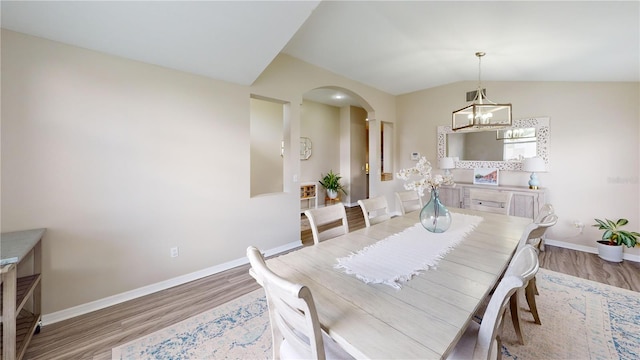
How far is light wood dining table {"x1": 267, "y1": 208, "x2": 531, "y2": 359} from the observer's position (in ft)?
2.55

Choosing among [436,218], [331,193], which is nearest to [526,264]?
[436,218]

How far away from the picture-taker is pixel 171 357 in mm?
1652

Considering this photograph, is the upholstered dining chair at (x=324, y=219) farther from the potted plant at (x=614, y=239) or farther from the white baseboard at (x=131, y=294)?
the potted plant at (x=614, y=239)

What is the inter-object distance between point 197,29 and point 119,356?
8.51ft

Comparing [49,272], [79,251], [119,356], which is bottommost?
[119,356]

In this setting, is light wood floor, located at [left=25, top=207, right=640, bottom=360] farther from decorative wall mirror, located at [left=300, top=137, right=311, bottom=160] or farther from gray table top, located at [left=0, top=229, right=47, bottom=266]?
decorative wall mirror, located at [left=300, top=137, right=311, bottom=160]

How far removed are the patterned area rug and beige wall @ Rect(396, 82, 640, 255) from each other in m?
1.53

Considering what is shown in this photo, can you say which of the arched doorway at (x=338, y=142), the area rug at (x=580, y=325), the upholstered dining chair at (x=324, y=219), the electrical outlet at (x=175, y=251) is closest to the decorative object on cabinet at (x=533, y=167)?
the area rug at (x=580, y=325)

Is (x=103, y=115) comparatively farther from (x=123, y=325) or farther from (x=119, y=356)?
(x=119, y=356)

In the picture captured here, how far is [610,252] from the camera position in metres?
3.14

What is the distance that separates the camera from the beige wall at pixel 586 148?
10.6 feet

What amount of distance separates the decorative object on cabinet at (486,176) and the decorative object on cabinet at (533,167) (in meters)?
0.43

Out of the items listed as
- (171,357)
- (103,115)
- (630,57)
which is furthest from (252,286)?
(630,57)

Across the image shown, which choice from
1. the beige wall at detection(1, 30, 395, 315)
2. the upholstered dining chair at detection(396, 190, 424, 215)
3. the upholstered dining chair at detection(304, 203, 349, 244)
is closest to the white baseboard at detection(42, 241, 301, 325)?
the beige wall at detection(1, 30, 395, 315)
